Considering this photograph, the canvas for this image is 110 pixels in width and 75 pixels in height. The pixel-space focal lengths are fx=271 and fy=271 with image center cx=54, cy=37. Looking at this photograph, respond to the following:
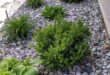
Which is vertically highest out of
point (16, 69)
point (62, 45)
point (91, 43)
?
point (62, 45)

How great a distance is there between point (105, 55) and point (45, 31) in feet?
2.67

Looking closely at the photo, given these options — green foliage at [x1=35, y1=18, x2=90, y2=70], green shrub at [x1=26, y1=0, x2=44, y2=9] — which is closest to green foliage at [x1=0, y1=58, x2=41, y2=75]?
green foliage at [x1=35, y1=18, x2=90, y2=70]

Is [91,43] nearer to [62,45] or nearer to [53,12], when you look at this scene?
[62,45]

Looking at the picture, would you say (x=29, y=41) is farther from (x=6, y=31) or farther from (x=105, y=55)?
(x=105, y=55)

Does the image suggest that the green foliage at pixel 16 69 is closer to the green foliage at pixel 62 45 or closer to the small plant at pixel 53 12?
the green foliage at pixel 62 45

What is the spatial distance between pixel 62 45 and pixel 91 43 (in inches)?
30.7

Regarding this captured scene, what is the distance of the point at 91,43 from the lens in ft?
12.3

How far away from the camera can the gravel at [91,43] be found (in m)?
3.21

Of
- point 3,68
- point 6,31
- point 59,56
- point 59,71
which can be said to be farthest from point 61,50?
point 6,31

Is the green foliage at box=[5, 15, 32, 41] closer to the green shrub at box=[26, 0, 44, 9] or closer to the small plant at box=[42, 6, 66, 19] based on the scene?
the small plant at box=[42, 6, 66, 19]

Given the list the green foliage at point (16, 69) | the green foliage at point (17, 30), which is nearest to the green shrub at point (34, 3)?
the green foliage at point (17, 30)

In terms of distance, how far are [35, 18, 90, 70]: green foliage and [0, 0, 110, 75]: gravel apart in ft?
0.53

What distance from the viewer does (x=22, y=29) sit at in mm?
4113

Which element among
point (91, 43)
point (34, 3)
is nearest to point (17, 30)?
point (91, 43)
